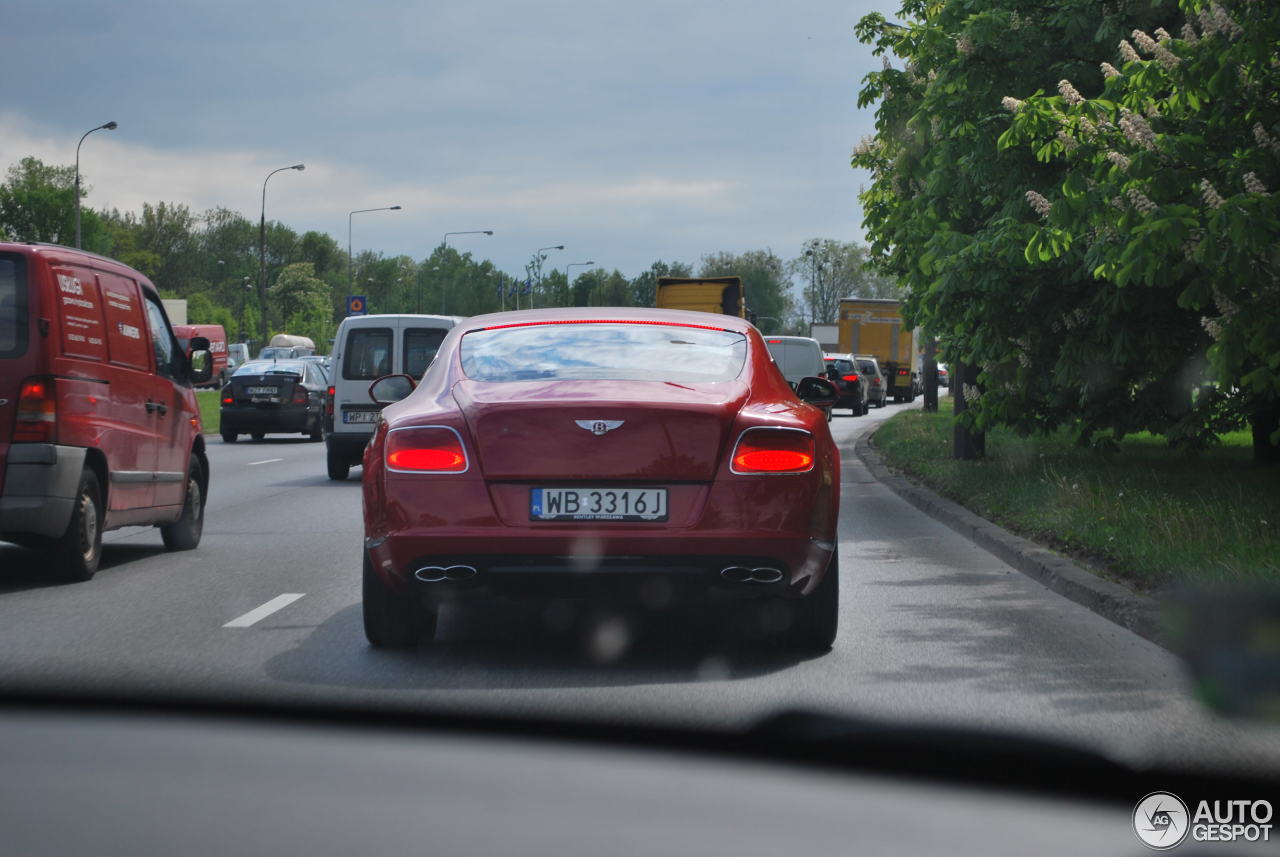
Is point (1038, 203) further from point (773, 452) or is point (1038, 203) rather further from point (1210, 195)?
point (773, 452)

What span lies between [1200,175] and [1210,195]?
48 centimetres

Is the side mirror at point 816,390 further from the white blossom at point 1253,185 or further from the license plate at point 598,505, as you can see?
the license plate at point 598,505

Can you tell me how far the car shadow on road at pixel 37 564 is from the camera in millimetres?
9617

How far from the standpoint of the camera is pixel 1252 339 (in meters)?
9.87

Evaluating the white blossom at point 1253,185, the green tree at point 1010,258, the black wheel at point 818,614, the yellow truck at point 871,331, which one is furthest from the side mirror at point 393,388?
the yellow truck at point 871,331

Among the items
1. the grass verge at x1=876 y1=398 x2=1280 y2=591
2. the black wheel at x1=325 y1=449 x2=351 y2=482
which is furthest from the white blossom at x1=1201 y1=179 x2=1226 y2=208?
the black wheel at x1=325 y1=449 x2=351 y2=482

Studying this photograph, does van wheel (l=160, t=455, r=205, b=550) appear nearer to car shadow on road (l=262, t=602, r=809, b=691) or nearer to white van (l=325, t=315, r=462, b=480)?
car shadow on road (l=262, t=602, r=809, b=691)

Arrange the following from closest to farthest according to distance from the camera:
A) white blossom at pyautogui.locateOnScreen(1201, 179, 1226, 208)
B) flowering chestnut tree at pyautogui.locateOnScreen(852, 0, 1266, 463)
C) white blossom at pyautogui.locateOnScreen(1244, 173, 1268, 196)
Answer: white blossom at pyautogui.locateOnScreen(1201, 179, 1226, 208), white blossom at pyautogui.locateOnScreen(1244, 173, 1268, 196), flowering chestnut tree at pyautogui.locateOnScreen(852, 0, 1266, 463)

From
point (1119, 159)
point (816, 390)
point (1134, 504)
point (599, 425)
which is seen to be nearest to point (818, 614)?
point (599, 425)

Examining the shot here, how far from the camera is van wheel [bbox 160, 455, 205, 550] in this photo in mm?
11750

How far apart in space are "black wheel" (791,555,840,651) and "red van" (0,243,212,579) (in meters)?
4.56

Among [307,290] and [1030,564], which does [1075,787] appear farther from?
[307,290]

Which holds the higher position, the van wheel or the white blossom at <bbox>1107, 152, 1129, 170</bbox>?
the white blossom at <bbox>1107, 152, 1129, 170</bbox>
